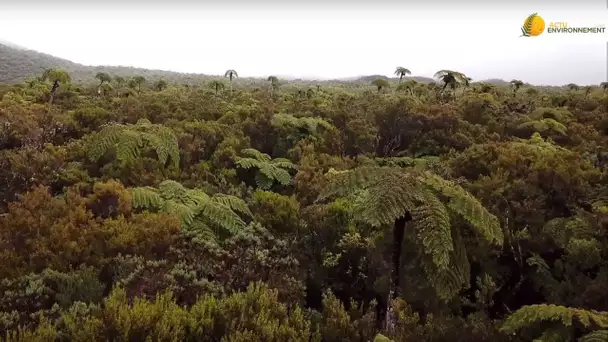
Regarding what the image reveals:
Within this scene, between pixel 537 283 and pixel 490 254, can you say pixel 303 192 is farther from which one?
pixel 537 283

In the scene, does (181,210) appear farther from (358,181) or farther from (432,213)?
(432,213)

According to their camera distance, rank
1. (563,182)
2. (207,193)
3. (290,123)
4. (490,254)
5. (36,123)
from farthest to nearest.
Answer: (290,123) < (36,123) < (207,193) < (563,182) < (490,254)

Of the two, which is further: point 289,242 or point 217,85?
point 217,85

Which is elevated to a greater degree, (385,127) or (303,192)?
(385,127)

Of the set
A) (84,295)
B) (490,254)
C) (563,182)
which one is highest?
(563,182)

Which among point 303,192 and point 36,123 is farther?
point 36,123

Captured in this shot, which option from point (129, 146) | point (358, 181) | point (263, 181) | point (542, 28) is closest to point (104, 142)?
point (129, 146)

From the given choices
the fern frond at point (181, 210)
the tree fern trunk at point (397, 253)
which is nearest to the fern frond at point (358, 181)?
the tree fern trunk at point (397, 253)

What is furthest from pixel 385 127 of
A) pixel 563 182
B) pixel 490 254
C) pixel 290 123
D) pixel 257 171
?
pixel 490 254
